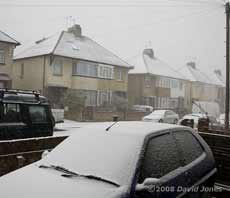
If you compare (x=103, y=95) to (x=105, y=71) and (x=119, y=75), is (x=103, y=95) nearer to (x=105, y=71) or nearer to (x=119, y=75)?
(x=105, y=71)

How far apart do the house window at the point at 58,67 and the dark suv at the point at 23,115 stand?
22334 millimetres

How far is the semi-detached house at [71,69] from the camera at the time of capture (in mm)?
31125

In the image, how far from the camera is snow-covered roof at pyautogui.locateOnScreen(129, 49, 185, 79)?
43.0 metres

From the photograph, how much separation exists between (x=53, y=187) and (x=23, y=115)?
5.58 metres

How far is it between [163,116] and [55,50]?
12719 millimetres

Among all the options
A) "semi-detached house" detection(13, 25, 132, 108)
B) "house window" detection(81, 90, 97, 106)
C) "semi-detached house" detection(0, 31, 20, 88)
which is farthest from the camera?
"house window" detection(81, 90, 97, 106)

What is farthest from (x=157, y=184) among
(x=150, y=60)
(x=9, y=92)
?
(x=150, y=60)

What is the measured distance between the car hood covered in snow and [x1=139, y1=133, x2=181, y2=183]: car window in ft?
1.57

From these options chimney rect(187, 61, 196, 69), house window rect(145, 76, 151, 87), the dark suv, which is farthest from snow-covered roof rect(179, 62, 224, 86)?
the dark suv

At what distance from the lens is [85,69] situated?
33688mm

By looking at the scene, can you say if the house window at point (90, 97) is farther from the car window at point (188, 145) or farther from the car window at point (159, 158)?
the car window at point (159, 158)

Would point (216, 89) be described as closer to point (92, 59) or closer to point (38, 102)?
point (92, 59)

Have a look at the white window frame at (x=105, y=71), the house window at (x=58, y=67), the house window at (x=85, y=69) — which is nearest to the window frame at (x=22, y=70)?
the house window at (x=58, y=67)

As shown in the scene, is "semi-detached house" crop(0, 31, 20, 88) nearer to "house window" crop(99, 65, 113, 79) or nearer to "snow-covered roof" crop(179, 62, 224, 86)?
"house window" crop(99, 65, 113, 79)
